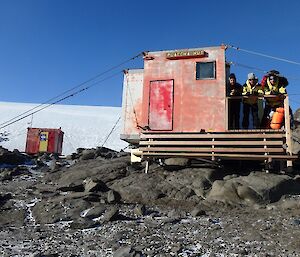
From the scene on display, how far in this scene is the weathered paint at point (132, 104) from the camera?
1582 cm

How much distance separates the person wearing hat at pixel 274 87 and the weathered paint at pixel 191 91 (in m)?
1.61

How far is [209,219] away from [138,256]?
9.86ft

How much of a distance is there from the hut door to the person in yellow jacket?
298 cm

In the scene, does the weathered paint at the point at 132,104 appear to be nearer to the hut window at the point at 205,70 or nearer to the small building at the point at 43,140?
the hut window at the point at 205,70

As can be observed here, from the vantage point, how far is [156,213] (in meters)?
9.98

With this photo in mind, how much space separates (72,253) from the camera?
7.18m

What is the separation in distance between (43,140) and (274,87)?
23501mm

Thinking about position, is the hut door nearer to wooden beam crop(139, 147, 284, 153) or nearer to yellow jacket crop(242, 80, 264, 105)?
wooden beam crop(139, 147, 284, 153)

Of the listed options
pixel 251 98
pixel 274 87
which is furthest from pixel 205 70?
pixel 274 87

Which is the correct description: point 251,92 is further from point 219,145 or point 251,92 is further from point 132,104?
point 132,104

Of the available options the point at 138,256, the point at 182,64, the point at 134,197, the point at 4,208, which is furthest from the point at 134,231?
the point at 182,64

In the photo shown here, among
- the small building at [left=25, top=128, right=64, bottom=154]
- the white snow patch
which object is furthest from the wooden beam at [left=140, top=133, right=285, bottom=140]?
the white snow patch

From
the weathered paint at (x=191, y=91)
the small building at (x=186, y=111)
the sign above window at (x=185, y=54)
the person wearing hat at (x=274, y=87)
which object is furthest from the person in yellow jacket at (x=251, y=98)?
the sign above window at (x=185, y=54)

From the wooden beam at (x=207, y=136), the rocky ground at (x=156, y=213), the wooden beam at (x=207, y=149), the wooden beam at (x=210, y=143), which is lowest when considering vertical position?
the rocky ground at (x=156, y=213)
